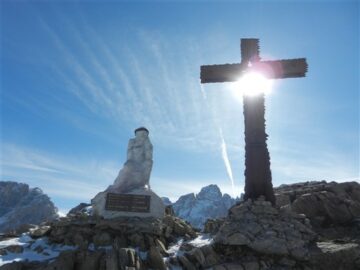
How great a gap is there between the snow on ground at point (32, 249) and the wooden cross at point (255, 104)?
9.57m

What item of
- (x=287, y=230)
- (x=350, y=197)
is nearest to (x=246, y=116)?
(x=287, y=230)

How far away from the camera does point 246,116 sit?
44.1 feet

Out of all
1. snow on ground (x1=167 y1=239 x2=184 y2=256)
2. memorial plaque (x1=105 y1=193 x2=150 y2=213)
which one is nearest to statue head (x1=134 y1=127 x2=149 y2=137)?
memorial plaque (x1=105 y1=193 x2=150 y2=213)

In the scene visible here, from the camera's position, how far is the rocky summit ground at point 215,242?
11164 mm

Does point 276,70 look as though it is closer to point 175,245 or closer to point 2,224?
point 175,245

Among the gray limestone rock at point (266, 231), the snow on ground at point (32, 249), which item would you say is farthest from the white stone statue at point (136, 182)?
the gray limestone rock at point (266, 231)

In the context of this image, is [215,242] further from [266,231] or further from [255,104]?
[255,104]

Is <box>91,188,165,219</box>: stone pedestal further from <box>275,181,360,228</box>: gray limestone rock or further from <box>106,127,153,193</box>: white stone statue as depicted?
<box>275,181,360,228</box>: gray limestone rock

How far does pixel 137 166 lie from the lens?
20984 millimetres

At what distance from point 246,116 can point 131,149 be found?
10.5 m

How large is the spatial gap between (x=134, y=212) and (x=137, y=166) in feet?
11.7

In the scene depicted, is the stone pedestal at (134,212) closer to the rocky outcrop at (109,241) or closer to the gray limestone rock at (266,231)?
the rocky outcrop at (109,241)

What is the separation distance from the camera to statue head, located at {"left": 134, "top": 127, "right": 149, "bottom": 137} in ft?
72.0

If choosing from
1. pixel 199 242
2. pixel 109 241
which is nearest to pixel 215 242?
pixel 199 242
